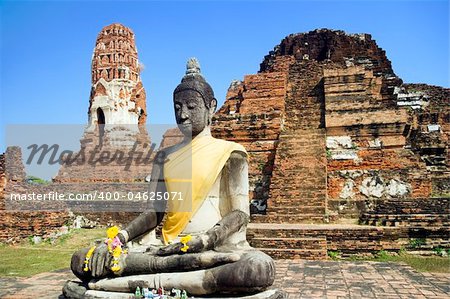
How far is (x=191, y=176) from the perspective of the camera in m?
4.22

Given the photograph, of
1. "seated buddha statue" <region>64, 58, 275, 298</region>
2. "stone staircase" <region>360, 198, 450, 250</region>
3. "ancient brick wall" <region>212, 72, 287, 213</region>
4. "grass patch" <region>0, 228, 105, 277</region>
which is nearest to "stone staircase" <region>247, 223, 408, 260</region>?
"stone staircase" <region>360, 198, 450, 250</region>

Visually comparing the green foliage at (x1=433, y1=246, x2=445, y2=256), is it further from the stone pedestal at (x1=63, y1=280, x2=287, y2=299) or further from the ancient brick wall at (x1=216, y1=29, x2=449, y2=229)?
the stone pedestal at (x1=63, y1=280, x2=287, y2=299)

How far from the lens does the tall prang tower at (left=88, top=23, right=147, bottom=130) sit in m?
25.9

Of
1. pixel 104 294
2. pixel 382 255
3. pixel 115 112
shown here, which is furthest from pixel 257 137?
pixel 115 112

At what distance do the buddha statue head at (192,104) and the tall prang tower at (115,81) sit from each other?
2186cm

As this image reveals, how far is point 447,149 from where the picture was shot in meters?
15.8

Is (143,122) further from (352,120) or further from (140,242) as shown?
(140,242)

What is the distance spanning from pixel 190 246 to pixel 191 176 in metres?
0.72

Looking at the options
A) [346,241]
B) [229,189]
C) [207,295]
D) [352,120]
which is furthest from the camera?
[352,120]

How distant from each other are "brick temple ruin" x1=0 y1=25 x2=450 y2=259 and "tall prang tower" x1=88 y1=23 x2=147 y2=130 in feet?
29.8

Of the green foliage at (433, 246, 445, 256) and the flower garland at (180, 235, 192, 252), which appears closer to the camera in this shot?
the flower garland at (180, 235, 192, 252)

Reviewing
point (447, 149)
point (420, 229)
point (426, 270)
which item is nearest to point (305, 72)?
point (447, 149)

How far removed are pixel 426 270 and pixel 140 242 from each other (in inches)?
198

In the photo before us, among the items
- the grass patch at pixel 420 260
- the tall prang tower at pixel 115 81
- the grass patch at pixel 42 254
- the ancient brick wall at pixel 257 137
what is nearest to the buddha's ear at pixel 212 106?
the grass patch at pixel 420 260
